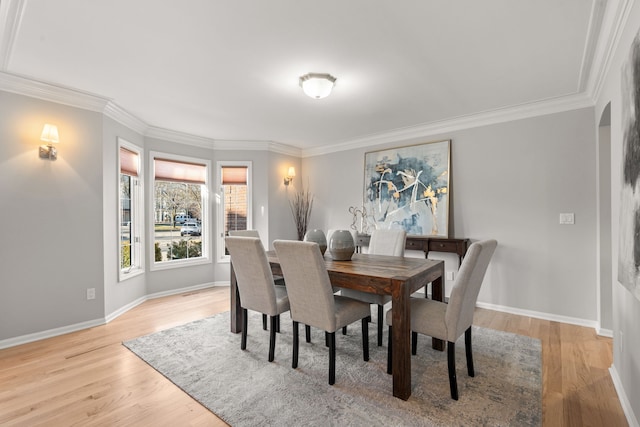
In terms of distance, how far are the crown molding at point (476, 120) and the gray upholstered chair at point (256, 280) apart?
3002 mm

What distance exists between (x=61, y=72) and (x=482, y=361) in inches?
169

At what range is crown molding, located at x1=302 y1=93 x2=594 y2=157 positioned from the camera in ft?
11.1

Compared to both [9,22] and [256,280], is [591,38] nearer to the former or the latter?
[256,280]

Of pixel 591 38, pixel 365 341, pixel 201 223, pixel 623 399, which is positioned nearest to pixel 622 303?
pixel 623 399

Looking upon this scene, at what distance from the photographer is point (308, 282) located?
223cm

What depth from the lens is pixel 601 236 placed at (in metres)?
3.08

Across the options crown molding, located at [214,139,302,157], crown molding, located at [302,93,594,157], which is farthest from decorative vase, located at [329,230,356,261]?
crown molding, located at [214,139,302,157]

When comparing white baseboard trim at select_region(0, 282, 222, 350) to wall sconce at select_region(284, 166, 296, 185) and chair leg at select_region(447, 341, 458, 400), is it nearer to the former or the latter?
wall sconce at select_region(284, 166, 296, 185)

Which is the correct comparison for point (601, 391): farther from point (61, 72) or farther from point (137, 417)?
point (61, 72)

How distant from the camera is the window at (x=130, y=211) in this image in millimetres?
3941

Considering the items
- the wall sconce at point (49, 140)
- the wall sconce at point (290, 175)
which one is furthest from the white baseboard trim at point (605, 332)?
the wall sconce at point (49, 140)

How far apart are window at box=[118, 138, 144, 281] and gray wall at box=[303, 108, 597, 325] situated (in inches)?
Answer: 161

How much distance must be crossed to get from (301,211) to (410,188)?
2.10m

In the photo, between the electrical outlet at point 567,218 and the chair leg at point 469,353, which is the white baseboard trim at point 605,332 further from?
the chair leg at point 469,353
